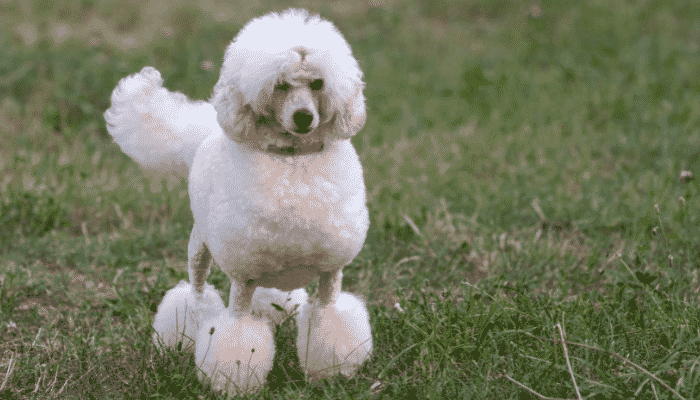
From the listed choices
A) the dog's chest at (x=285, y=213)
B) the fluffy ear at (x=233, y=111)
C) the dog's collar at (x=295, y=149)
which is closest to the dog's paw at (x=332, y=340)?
the dog's chest at (x=285, y=213)

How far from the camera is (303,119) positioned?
155 cm

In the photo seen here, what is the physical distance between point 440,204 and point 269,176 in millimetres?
1884

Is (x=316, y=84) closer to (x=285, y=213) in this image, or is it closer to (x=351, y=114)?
(x=351, y=114)

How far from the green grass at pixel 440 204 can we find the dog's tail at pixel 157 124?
524 mm

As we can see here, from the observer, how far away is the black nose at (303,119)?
1.54 m

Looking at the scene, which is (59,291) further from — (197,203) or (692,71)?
(692,71)

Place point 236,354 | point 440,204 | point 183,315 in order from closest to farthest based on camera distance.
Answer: point 236,354, point 183,315, point 440,204

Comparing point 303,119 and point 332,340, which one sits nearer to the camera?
point 303,119

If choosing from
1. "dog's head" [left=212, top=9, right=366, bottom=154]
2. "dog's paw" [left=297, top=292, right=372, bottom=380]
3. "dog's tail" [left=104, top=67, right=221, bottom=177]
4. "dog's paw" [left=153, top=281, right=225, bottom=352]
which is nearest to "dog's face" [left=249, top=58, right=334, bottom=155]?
"dog's head" [left=212, top=9, right=366, bottom=154]

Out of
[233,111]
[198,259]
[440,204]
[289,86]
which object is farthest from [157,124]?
[440,204]

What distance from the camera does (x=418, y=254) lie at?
292 cm

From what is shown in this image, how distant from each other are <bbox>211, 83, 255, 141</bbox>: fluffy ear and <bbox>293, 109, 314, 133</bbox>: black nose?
0.14 meters

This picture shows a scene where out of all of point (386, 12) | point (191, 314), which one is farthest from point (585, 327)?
point (386, 12)

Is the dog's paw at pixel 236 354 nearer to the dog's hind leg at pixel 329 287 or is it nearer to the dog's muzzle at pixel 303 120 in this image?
the dog's hind leg at pixel 329 287
